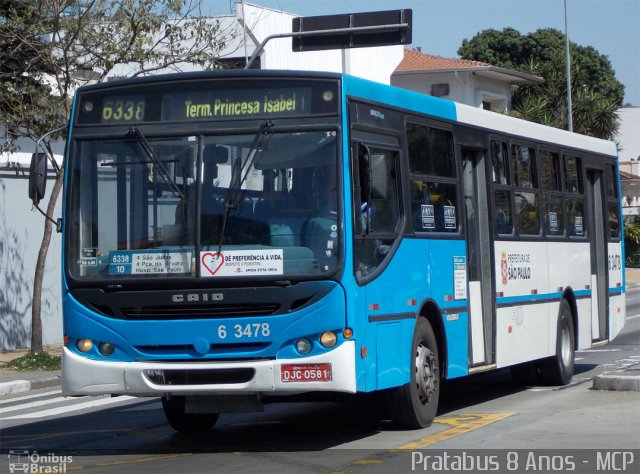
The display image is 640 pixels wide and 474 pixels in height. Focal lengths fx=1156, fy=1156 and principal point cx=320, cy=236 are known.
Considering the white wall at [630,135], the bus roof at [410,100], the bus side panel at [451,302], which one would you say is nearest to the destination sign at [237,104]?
the bus roof at [410,100]

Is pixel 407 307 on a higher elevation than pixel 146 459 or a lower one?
higher

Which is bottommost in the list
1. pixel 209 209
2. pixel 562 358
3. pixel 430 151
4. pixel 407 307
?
pixel 562 358

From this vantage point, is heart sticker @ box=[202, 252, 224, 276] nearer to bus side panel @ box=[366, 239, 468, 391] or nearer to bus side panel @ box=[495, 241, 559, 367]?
bus side panel @ box=[366, 239, 468, 391]

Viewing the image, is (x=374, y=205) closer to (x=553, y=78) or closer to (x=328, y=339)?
(x=328, y=339)

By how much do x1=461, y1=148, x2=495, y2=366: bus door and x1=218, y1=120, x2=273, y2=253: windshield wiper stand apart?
11.4 ft

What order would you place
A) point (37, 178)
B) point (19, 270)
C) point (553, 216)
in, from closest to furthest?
point (37, 178) < point (553, 216) < point (19, 270)

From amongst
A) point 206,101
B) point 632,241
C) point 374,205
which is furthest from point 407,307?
point 632,241

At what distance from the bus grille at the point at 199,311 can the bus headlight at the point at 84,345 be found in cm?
40

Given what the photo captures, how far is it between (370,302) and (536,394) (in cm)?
511

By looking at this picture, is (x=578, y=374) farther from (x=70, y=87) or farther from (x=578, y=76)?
(x=578, y=76)

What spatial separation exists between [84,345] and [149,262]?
0.94 m

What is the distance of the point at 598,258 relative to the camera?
16.9 meters

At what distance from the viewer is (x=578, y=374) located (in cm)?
1680

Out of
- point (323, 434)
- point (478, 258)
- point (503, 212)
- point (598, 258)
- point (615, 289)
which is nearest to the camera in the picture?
point (323, 434)
